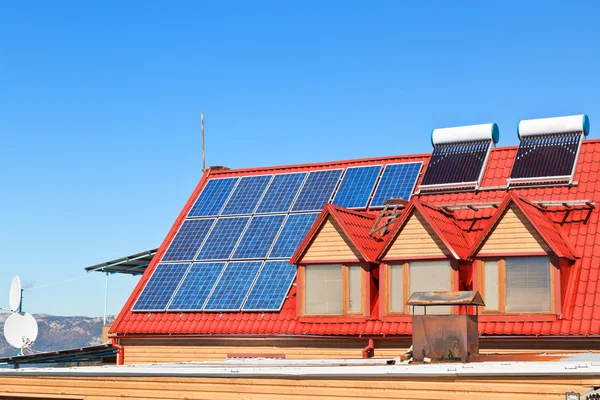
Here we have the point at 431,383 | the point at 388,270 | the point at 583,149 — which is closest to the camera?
the point at 431,383

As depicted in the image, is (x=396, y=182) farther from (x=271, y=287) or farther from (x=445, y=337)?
(x=445, y=337)

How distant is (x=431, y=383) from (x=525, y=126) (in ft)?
57.0

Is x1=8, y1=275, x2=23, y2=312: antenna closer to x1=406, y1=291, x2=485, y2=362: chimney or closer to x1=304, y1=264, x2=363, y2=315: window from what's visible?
x1=304, y1=264, x2=363, y2=315: window

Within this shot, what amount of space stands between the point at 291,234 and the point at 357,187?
3.30 m

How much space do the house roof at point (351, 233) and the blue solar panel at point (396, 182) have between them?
2.26 meters

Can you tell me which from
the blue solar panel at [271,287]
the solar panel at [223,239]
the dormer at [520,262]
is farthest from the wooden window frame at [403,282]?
the solar panel at [223,239]

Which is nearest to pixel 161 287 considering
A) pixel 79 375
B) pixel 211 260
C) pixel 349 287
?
pixel 211 260

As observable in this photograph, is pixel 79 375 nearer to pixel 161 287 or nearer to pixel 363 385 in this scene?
pixel 363 385

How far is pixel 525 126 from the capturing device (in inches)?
1453

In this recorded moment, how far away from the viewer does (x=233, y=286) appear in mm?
37031

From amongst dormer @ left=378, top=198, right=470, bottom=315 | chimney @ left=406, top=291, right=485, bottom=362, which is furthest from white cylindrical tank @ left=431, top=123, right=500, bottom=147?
chimney @ left=406, top=291, right=485, bottom=362

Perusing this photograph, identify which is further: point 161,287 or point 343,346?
point 161,287

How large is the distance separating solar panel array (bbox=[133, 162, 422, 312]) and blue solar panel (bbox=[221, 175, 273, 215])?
0.05 metres

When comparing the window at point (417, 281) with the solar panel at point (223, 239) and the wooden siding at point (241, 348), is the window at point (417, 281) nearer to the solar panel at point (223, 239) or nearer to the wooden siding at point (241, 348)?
the wooden siding at point (241, 348)
